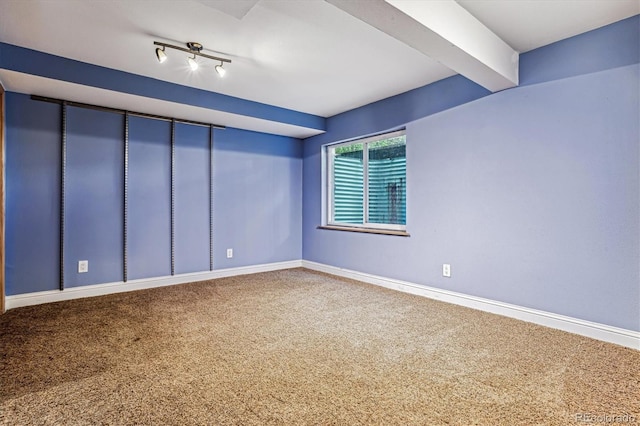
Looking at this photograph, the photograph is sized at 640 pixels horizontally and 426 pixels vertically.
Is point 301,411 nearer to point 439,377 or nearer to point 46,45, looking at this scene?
point 439,377

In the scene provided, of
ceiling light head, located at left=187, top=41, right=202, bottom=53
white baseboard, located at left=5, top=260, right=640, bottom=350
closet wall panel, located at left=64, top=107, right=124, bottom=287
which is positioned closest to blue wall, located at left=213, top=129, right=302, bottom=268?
white baseboard, located at left=5, top=260, right=640, bottom=350

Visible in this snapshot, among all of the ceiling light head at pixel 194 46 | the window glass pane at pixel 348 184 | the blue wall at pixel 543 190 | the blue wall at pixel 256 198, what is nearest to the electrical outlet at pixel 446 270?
the blue wall at pixel 543 190

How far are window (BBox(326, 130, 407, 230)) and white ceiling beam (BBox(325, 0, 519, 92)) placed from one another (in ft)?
4.46

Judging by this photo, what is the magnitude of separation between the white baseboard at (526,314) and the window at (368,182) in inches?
27.1

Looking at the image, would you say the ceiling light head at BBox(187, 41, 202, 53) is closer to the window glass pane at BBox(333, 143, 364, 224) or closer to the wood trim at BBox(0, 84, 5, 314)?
the wood trim at BBox(0, 84, 5, 314)

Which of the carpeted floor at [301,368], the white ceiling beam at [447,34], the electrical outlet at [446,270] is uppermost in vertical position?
the white ceiling beam at [447,34]

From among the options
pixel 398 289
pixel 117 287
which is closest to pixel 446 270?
pixel 398 289

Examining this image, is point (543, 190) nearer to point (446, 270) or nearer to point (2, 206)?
point (446, 270)

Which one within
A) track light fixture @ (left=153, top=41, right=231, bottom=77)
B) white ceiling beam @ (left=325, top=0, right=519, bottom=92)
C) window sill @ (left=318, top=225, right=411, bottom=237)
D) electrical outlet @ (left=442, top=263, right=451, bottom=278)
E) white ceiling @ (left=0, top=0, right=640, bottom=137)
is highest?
white ceiling @ (left=0, top=0, right=640, bottom=137)

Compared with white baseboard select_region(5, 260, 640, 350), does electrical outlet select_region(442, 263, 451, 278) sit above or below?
above

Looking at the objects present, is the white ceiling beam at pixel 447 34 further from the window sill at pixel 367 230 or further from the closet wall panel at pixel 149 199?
the closet wall panel at pixel 149 199

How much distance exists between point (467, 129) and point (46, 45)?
11.8ft

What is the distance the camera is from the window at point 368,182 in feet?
12.8

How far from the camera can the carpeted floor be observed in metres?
1.47
